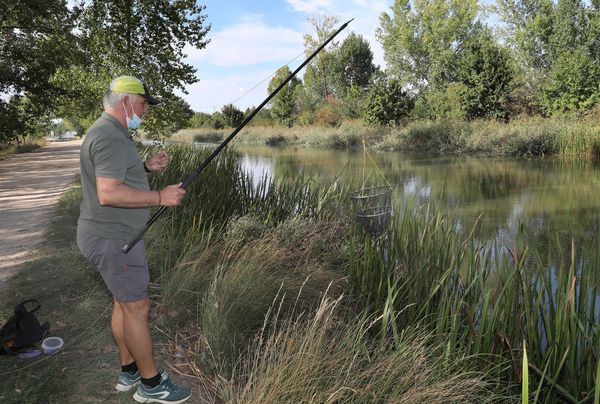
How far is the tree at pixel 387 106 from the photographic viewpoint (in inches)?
1288

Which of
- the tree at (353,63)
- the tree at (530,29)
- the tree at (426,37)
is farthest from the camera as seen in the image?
the tree at (353,63)

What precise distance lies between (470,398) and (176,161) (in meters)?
7.03

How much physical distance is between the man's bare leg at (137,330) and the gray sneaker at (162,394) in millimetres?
181

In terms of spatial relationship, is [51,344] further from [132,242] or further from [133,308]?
[132,242]

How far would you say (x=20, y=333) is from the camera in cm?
326

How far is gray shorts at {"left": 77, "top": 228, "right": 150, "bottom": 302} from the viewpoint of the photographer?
2.44m

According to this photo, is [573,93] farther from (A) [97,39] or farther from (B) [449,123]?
(A) [97,39]

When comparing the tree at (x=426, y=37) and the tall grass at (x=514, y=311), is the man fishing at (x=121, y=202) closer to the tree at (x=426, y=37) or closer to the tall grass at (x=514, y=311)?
the tall grass at (x=514, y=311)

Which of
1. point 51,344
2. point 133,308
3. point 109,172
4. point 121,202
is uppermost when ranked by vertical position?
point 109,172

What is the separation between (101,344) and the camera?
139 inches

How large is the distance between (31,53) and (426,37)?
42.7 metres

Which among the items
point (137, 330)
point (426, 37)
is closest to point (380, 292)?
point (137, 330)

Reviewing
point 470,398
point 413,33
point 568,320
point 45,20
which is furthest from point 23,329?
point 413,33

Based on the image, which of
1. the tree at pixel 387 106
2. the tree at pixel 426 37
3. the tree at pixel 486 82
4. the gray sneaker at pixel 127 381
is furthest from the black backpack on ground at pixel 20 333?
the tree at pixel 426 37
